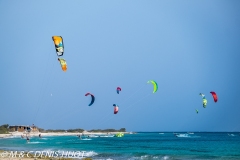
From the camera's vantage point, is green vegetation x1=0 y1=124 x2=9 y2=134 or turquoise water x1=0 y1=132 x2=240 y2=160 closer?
turquoise water x1=0 y1=132 x2=240 y2=160

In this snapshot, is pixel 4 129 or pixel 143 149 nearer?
pixel 143 149

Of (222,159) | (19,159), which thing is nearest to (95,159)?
(19,159)

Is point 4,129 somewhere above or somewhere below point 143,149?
above

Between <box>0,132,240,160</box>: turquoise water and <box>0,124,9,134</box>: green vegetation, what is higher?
<box>0,124,9,134</box>: green vegetation

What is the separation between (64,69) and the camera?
2027cm

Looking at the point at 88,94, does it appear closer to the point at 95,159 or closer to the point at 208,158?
the point at 95,159

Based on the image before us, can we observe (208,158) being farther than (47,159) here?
Yes

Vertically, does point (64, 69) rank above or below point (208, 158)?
above

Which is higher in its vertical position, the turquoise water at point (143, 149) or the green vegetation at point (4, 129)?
the green vegetation at point (4, 129)

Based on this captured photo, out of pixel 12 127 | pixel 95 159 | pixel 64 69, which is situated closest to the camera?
pixel 64 69

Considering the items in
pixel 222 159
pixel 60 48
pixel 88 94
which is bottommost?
pixel 222 159

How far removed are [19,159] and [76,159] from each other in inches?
129

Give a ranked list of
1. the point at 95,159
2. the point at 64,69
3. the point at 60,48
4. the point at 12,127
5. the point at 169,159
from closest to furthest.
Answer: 1. the point at 60,48
2. the point at 64,69
3. the point at 95,159
4. the point at 169,159
5. the point at 12,127

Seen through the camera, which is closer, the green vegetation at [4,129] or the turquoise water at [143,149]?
the turquoise water at [143,149]
